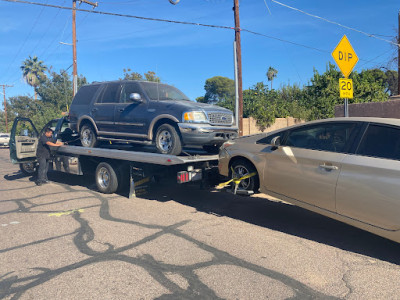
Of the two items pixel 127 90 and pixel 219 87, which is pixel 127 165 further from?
pixel 219 87

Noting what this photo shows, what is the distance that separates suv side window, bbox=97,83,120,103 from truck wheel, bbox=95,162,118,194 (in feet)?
5.07

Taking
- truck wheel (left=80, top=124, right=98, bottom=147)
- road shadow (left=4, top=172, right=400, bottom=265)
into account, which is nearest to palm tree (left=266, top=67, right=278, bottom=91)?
truck wheel (left=80, top=124, right=98, bottom=147)

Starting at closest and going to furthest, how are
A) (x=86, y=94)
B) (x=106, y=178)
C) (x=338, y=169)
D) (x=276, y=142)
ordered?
(x=338, y=169), (x=276, y=142), (x=106, y=178), (x=86, y=94)

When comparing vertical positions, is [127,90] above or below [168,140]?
above

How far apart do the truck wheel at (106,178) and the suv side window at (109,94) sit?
5.07 feet

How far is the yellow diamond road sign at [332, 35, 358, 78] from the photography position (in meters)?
7.32

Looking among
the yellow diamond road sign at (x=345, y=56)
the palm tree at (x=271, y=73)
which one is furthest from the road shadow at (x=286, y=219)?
the palm tree at (x=271, y=73)

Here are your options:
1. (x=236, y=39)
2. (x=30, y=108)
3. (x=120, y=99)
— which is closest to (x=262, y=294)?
(x=120, y=99)

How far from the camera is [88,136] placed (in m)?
8.67

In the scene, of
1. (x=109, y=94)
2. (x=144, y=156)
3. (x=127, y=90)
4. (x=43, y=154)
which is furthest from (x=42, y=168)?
(x=144, y=156)

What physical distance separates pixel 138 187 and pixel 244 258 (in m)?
4.13

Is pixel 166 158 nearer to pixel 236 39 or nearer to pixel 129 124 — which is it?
pixel 129 124

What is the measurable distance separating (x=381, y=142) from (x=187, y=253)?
108 inches

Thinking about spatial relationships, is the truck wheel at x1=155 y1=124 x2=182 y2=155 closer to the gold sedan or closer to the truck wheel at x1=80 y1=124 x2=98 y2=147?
the gold sedan
